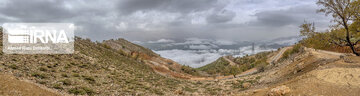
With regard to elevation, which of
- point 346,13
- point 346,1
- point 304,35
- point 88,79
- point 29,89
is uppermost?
point 346,1

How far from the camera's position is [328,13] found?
13289 millimetres

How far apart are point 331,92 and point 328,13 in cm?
953

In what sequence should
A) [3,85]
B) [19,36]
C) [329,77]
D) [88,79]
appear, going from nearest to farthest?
[3,85]
[329,77]
[88,79]
[19,36]

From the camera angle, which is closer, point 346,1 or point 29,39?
point 346,1

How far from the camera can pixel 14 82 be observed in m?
6.70

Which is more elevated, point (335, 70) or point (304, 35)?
point (304, 35)

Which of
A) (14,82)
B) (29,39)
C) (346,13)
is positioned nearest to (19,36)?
(29,39)

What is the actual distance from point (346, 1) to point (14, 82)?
19.9 meters

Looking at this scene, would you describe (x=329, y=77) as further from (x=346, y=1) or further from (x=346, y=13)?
(x=346, y=1)

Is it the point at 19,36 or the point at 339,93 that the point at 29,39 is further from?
the point at 339,93

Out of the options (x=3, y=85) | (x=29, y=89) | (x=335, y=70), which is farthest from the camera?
(x=335, y=70)

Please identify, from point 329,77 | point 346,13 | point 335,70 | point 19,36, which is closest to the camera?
point 329,77

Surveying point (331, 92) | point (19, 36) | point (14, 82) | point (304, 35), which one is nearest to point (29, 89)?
point (14, 82)

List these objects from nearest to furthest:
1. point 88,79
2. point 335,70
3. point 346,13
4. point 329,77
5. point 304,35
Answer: point 329,77 → point 335,70 → point 346,13 → point 88,79 → point 304,35
